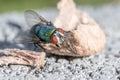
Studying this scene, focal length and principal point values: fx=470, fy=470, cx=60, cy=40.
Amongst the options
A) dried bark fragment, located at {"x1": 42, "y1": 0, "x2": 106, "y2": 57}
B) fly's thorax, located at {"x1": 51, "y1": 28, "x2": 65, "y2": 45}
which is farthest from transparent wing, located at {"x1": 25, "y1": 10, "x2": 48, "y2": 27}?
fly's thorax, located at {"x1": 51, "y1": 28, "x2": 65, "y2": 45}

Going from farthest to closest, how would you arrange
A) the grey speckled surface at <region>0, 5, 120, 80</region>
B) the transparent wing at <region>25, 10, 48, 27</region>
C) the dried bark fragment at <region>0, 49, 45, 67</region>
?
the transparent wing at <region>25, 10, 48, 27</region>, the dried bark fragment at <region>0, 49, 45, 67</region>, the grey speckled surface at <region>0, 5, 120, 80</region>

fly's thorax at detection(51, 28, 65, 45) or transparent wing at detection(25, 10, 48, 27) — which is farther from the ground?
transparent wing at detection(25, 10, 48, 27)

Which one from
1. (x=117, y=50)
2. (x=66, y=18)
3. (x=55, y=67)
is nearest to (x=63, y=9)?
(x=66, y=18)

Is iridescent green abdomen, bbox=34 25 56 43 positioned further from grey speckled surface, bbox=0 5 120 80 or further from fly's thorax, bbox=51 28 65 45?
grey speckled surface, bbox=0 5 120 80

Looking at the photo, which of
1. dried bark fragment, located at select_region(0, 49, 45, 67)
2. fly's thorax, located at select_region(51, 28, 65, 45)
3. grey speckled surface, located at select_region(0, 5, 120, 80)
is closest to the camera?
grey speckled surface, located at select_region(0, 5, 120, 80)

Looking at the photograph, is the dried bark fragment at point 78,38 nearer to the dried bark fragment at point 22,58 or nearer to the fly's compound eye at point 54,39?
the fly's compound eye at point 54,39

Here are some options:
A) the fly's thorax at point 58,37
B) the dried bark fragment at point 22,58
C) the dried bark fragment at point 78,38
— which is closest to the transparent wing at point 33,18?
the dried bark fragment at point 78,38

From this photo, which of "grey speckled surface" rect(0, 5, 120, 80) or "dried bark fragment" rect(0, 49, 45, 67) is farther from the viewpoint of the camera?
"dried bark fragment" rect(0, 49, 45, 67)

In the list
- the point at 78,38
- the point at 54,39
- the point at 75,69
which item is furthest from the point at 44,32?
the point at 75,69
